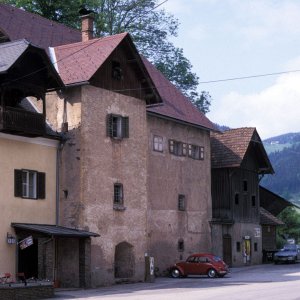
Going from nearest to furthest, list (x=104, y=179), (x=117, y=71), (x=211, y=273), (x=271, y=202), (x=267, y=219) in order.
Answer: (x=104, y=179)
(x=117, y=71)
(x=211, y=273)
(x=267, y=219)
(x=271, y=202)

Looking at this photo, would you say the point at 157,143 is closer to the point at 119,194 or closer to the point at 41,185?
the point at 119,194

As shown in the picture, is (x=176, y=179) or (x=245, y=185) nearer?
(x=176, y=179)

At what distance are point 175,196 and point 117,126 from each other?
27.7ft

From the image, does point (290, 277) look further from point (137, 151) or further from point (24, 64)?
point (24, 64)

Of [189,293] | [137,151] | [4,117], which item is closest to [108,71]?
[137,151]

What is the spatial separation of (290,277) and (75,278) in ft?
41.3

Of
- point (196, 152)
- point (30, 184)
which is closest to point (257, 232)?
point (196, 152)

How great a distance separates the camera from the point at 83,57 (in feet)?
119

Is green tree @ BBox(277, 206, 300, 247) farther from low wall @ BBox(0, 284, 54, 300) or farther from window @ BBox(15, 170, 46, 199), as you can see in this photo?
low wall @ BBox(0, 284, 54, 300)

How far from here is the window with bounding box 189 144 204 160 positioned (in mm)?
45391

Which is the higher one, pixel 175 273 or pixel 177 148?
pixel 177 148

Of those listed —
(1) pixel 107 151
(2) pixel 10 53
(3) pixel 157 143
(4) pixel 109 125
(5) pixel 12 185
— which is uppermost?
(2) pixel 10 53

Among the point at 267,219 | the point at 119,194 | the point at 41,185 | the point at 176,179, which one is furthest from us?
the point at 267,219

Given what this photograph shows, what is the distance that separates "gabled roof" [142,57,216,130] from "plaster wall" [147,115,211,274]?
0.54 m
